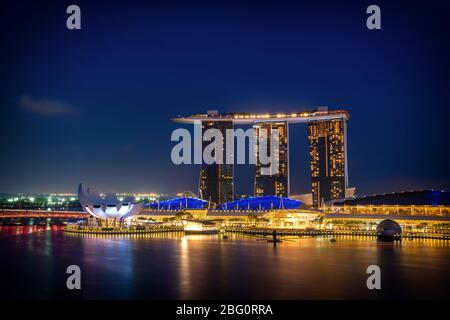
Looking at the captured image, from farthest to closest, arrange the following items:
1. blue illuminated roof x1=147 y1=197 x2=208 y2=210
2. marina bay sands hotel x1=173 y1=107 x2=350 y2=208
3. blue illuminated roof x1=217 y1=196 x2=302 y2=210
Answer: marina bay sands hotel x1=173 y1=107 x2=350 y2=208, blue illuminated roof x1=147 y1=197 x2=208 y2=210, blue illuminated roof x1=217 y1=196 x2=302 y2=210

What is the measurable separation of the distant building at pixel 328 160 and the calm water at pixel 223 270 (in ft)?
177

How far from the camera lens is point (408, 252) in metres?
35.4

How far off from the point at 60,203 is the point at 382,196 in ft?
204

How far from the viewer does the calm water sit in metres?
22.2

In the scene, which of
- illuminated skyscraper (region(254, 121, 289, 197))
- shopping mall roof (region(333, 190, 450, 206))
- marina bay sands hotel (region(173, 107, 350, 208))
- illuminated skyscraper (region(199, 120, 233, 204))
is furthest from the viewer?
illuminated skyscraper (region(199, 120, 233, 204))

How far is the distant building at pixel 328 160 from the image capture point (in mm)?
95062

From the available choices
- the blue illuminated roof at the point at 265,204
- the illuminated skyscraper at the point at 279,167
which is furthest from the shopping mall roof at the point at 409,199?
the illuminated skyscraper at the point at 279,167

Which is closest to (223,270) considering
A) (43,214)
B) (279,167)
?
(43,214)

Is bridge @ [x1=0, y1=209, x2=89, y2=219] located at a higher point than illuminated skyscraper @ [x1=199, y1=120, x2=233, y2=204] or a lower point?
lower

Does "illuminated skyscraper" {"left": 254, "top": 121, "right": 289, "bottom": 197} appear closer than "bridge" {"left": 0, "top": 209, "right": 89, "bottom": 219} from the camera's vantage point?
No

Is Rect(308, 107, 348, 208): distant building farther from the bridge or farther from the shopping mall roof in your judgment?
the bridge

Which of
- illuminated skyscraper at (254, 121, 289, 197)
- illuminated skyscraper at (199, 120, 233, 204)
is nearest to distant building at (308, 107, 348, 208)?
illuminated skyscraper at (254, 121, 289, 197)
